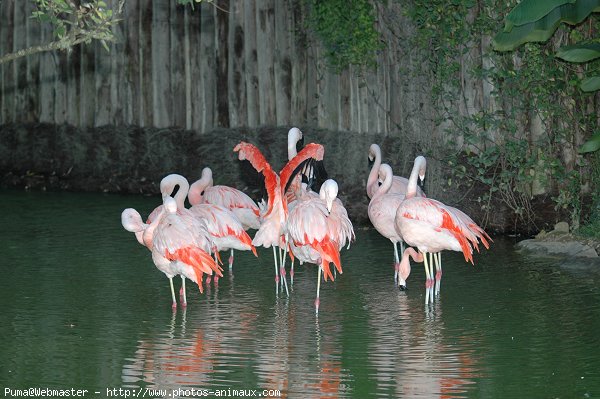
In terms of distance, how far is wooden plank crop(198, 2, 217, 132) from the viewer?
53.3 ft

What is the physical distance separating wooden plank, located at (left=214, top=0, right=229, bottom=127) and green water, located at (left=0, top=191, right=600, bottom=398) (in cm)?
406

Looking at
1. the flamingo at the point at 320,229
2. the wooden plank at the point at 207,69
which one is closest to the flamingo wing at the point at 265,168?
the flamingo at the point at 320,229

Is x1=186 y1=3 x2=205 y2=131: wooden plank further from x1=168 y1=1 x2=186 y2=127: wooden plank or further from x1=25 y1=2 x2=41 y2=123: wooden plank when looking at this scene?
x1=25 y1=2 x2=41 y2=123: wooden plank

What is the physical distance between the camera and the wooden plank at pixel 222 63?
52.8 ft

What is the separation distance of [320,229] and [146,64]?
8.00 m

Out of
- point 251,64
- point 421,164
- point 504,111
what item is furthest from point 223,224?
point 251,64

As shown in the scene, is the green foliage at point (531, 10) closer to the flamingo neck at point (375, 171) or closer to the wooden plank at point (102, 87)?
the flamingo neck at point (375, 171)

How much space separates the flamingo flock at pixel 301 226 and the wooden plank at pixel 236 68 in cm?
478

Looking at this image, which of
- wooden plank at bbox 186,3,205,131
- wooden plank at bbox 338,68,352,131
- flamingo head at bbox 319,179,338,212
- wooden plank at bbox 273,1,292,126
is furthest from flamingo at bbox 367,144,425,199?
wooden plank at bbox 186,3,205,131

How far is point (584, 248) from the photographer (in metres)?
11.6

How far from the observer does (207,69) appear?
1636 cm

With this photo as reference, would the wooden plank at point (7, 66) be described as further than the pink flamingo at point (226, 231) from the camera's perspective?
Yes

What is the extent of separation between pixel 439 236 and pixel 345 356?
218 centimetres

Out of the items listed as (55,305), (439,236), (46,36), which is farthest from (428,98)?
(46,36)
